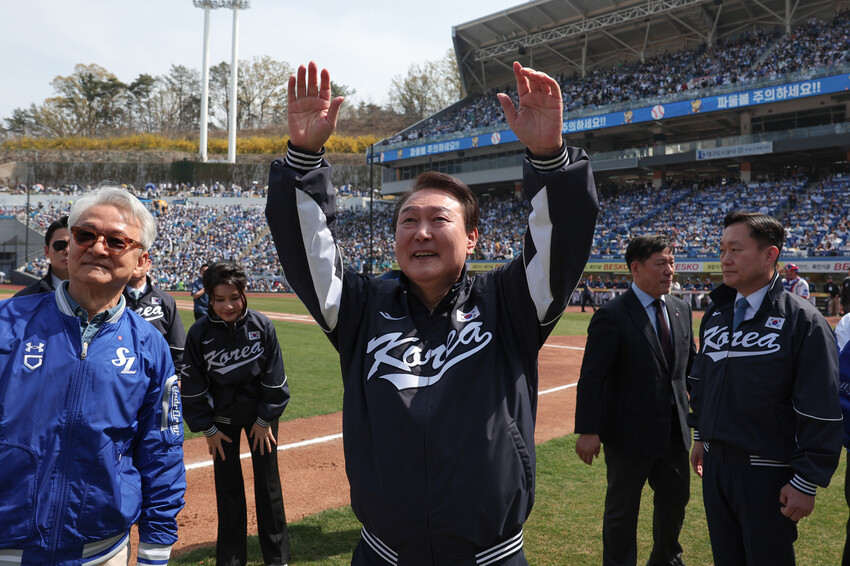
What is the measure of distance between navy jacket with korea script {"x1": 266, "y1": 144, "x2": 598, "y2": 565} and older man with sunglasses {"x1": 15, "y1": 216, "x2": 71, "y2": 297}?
89.5 inches

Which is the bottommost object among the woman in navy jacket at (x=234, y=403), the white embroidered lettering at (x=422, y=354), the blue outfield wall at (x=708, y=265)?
the woman in navy jacket at (x=234, y=403)

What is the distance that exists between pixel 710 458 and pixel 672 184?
39.6m

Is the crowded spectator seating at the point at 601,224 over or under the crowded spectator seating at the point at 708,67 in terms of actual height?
under

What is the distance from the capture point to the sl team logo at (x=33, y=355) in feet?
6.91

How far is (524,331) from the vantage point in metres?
1.96

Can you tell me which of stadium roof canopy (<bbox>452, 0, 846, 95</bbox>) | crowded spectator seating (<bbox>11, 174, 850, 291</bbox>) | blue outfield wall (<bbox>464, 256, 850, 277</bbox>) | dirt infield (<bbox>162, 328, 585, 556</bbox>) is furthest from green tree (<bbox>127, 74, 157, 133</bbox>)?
dirt infield (<bbox>162, 328, 585, 556</bbox>)

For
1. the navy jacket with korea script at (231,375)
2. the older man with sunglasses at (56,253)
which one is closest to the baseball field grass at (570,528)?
the navy jacket with korea script at (231,375)

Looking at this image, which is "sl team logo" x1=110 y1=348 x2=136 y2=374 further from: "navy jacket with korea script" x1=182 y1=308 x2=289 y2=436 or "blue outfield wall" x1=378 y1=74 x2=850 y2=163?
"blue outfield wall" x1=378 y1=74 x2=850 y2=163

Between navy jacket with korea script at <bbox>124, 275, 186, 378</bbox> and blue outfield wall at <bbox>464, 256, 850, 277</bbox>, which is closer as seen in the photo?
navy jacket with korea script at <bbox>124, 275, 186, 378</bbox>

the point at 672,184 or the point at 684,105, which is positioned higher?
the point at 684,105

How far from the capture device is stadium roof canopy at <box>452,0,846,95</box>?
126 feet

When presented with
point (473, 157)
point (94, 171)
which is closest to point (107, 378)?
point (473, 157)

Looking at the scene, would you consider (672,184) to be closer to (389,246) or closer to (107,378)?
(389,246)

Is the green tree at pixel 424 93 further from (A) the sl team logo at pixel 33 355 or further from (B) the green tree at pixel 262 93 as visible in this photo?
(A) the sl team logo at pixel 33 355
